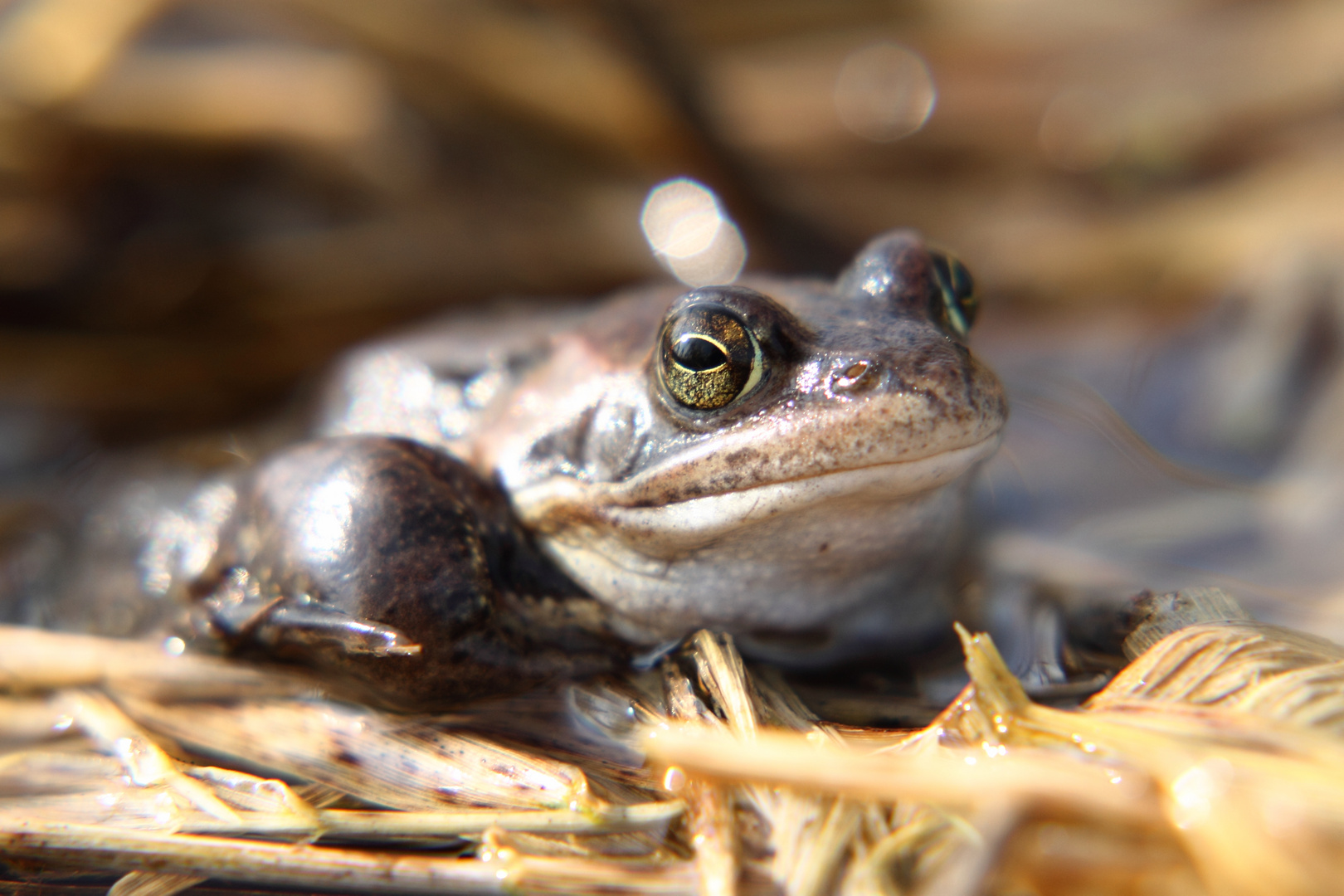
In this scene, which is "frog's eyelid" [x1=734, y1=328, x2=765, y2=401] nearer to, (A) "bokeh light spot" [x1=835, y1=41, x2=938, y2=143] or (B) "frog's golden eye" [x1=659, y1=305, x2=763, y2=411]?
(B) "frog's golden eye" [x1=659, y1=305, x2=763, y2=411]

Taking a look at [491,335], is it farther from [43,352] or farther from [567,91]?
[43,352]

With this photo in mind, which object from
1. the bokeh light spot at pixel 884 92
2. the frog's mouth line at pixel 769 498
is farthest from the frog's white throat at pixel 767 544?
the bokeh light spot at pixel 884 92

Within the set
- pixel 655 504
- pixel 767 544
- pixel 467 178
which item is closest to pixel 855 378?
pixel 767 544

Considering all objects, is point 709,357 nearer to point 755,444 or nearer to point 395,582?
point 755,444

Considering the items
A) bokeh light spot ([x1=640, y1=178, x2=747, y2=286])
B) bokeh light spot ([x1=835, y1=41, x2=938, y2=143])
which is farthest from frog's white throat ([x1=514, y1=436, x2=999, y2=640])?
bokeh light spot ([x1=835, y1=41, x2=938, y2=143])

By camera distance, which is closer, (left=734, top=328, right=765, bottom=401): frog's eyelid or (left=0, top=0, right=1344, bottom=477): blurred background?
(left=734, top=328, right=765, bottom=401): frog's eyelid
